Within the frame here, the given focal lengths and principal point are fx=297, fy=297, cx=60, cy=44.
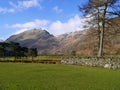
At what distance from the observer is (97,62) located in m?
51.0

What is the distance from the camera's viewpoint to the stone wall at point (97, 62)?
1784 inches

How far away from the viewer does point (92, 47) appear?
6325cm

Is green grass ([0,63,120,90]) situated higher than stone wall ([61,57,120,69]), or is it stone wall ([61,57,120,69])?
stone wall ([61,57,120,69])

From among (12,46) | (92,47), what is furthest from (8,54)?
(92,47)

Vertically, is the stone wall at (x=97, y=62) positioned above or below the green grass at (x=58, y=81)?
above

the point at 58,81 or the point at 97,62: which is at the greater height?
the point at 97,62

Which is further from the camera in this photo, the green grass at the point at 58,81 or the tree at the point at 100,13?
the tree at the point at 100,13

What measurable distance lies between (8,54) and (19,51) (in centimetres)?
2099

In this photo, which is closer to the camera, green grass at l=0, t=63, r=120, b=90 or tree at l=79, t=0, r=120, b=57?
green grass at l=0, t=63, r=120, b=90

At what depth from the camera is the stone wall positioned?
45.3 meters

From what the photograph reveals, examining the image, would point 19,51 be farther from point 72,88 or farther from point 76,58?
point 72,88

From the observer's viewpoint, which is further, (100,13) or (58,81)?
(100,13)

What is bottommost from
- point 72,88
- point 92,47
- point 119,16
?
point 72,88

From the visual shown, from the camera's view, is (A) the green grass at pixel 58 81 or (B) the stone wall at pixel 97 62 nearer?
(A) the green grass at pixel 58 81
